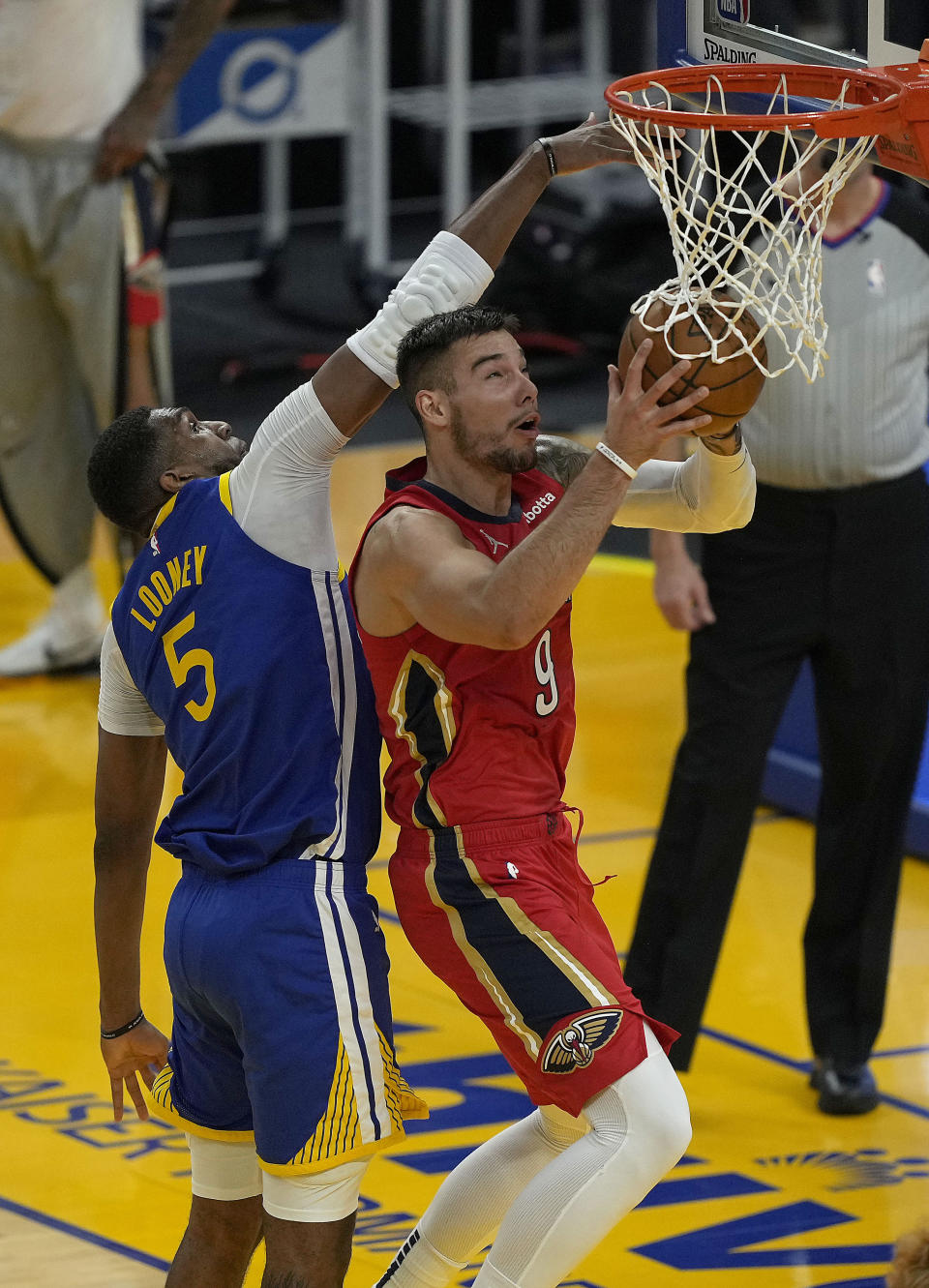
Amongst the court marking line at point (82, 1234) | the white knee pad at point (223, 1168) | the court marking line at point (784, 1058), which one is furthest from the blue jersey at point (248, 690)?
the court marking line at point (784, 1058)

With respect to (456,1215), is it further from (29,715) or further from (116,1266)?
(29,715)

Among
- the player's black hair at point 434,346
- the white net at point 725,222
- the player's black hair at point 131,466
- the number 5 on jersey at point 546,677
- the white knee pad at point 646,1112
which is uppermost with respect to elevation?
the white net at point 725,222

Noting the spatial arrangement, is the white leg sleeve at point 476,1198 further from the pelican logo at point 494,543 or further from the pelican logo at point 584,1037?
the pelican logo at point 494,543

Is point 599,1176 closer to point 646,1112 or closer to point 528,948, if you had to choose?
point 646,1112

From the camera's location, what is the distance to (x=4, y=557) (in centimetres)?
1030

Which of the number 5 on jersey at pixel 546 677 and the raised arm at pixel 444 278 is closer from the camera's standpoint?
the raised arm at pixel 444 278

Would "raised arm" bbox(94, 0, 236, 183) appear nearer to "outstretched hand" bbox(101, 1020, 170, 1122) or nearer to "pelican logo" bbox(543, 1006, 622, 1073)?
"outstretched hand" bbox(101, 1020, 170, 1122)

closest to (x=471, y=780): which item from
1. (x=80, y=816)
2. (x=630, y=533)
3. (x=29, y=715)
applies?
(x=80, y=816)

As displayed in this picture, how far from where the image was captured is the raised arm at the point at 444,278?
359cm

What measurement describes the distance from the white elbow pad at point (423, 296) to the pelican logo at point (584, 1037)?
3.50 ft

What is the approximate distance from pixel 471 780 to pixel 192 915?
0.50 meters

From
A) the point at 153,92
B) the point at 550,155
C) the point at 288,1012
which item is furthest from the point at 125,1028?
the point at 153,92

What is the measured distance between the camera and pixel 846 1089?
5.33 metres

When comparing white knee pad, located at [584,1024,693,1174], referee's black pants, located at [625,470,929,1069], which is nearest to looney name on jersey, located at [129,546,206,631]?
white knee pad, located at [584,1024,693,1174]
